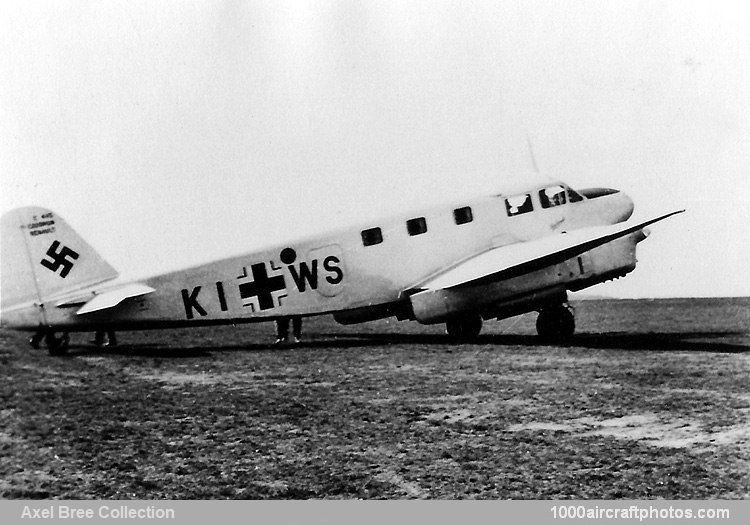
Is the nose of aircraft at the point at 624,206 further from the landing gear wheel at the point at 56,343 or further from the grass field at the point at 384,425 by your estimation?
the landing gear wheel at the point at 56,343

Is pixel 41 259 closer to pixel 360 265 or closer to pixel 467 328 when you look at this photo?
pixel 360 265

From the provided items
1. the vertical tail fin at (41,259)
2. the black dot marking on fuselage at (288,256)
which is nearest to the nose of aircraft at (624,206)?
the black dot marking on fuselage at (288,256)

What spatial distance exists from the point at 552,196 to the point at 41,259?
9.02 meters

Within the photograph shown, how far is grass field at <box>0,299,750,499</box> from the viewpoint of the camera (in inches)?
222

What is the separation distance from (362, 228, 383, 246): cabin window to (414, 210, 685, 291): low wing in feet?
3.97

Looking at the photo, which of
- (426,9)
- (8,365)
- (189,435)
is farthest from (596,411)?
(8,365)

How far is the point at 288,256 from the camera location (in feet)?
39.0

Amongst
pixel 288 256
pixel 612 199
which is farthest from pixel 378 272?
pixel 612 199

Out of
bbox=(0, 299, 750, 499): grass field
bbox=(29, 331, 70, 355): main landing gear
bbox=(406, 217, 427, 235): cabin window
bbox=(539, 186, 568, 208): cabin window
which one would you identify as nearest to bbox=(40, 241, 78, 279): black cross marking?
bbox=(29, 331, 70, 355): main landing gear

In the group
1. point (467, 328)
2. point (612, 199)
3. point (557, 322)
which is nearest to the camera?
point (557, 322)

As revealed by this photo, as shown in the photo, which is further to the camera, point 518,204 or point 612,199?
point 612,199

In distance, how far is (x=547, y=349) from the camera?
1172 cm
